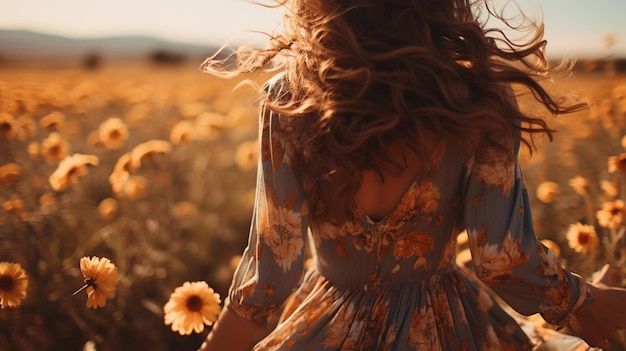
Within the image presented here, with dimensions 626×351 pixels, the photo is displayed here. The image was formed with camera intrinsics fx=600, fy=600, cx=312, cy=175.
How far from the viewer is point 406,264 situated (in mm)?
1260

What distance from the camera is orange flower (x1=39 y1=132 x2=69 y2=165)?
270cm

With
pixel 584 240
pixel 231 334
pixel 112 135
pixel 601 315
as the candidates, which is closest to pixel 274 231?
pixel 231 334

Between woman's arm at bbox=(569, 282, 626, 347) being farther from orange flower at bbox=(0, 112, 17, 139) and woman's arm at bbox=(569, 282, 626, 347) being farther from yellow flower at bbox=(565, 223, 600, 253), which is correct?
orange flower at bbox=(0, 112, 17, 139)

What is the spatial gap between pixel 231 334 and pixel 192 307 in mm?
333

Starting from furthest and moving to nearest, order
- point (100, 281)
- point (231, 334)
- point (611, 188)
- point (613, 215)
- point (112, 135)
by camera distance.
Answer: point (112, 135) < point (611, 188) < point (613, 215) < point (100, 281) < point (231, 334)

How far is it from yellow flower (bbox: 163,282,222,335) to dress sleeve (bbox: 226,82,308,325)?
0.28 m

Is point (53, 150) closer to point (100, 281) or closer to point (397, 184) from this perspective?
point (100, 281)

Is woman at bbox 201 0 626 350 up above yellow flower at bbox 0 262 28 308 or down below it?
above

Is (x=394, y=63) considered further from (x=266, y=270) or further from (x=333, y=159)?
(x=266, y=270)

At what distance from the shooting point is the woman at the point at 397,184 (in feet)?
3.59

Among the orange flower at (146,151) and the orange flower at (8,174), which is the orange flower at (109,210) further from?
the orange flower at (8,174)

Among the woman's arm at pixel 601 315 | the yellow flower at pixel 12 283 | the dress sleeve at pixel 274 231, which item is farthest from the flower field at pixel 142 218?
the dress sleeve at pixel 274 231

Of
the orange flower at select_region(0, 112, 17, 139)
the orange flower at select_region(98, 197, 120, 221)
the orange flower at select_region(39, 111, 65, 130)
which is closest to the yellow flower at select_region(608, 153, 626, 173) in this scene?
the orange flower at select_region(98, 197, 120, 221)

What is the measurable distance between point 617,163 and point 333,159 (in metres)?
1.38
